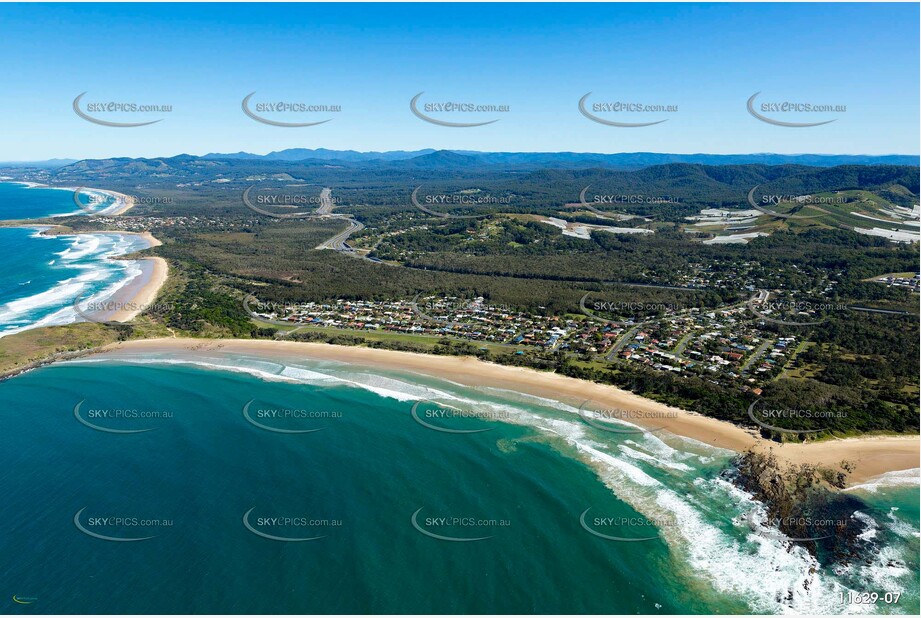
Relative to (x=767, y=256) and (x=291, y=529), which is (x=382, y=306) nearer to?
(x=291, y=529)

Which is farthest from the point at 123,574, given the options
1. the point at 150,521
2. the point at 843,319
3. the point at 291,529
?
the point at 843,319

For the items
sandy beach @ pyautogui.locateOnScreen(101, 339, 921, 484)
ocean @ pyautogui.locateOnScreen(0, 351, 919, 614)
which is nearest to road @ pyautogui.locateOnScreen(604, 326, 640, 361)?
sandy beach @ pyautogui.locateOnScreen(101, 339, 921, 484)
